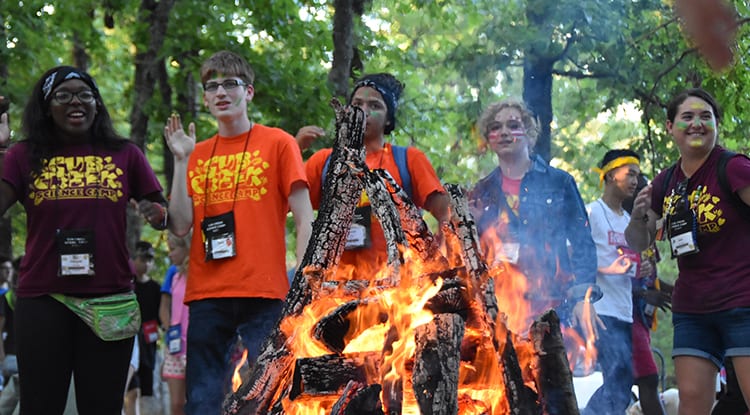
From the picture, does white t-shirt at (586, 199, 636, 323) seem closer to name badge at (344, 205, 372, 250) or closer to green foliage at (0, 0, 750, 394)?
green foliage at (0, 0, 750, 394)

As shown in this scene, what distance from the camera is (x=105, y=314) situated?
16.9 feet

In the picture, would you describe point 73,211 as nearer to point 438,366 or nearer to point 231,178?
point 231,178

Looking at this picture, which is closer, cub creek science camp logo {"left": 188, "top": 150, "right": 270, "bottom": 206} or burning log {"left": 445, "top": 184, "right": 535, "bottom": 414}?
burning log {"left": 445, "top": 184, "right": 535, "bottom": 414}

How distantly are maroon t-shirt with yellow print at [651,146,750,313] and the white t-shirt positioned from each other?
174 cm

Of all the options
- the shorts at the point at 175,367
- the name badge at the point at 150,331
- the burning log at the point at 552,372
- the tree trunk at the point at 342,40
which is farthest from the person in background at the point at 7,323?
the burning log at the point at 552,372

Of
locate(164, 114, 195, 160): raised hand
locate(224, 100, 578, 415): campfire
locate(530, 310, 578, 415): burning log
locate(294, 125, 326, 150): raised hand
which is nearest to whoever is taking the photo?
locate(224, 100, 578, 415): campfire

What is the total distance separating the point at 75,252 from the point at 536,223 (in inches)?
118

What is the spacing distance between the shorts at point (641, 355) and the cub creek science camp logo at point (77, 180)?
447 cm

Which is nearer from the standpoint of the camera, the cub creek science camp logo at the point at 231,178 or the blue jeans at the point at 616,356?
the cub creek science camp logo at the point at 231,178

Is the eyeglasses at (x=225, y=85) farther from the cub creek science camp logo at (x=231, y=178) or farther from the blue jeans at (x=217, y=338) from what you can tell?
the blue jeans at (x=217, y=338)

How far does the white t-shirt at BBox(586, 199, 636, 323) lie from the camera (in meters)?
7.55

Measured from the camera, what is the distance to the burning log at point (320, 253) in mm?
4504

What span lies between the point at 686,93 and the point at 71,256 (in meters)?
3.94

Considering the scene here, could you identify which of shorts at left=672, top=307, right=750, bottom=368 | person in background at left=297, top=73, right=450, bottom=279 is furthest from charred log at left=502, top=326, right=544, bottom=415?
shorts at left=672, top=307, right=750, bottom=368
